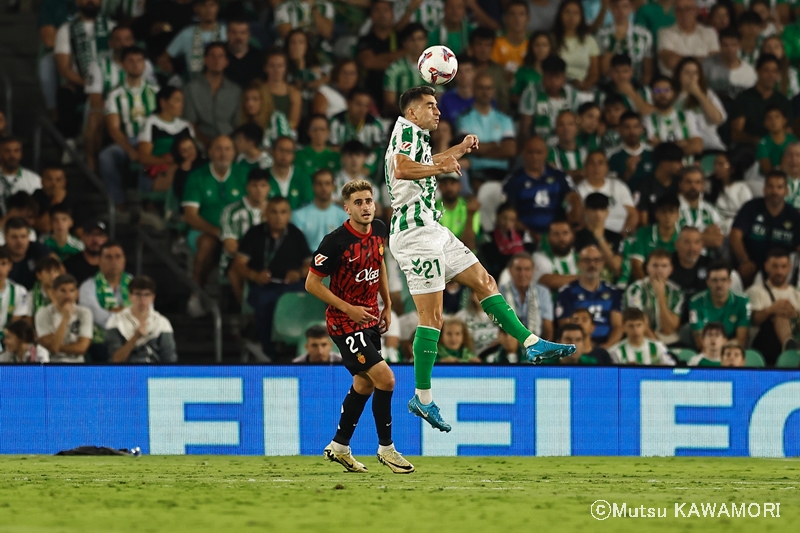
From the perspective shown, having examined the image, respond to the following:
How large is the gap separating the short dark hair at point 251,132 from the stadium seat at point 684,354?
5.26 metres

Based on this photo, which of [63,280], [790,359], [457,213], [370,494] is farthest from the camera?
[457,213]

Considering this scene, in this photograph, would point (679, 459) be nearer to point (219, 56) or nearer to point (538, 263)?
point (538, 263)

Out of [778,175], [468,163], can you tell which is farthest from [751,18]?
[468,163]

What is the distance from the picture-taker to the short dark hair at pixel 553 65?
1722cm

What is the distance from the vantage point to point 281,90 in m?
16.7

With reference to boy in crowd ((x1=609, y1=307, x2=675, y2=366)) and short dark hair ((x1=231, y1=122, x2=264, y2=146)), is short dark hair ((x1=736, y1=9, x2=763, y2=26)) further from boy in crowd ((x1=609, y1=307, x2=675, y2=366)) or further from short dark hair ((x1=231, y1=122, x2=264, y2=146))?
short dark hair ((x1=231, y1=122, x2=264, y2=146))

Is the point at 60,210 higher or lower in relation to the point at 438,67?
lower

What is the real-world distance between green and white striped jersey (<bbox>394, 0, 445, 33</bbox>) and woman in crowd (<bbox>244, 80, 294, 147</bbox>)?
7.82 feet

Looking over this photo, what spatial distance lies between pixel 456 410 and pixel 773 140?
675 centimetres

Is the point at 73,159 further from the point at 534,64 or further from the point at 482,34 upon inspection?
the point at 534,64

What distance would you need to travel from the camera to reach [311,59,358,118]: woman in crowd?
663 inches

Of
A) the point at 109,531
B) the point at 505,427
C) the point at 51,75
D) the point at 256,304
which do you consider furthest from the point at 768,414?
the point at 51,75

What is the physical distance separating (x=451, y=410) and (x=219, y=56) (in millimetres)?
5710

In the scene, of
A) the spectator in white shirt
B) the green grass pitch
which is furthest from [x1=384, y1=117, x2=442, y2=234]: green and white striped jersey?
the spectator in white shirt
